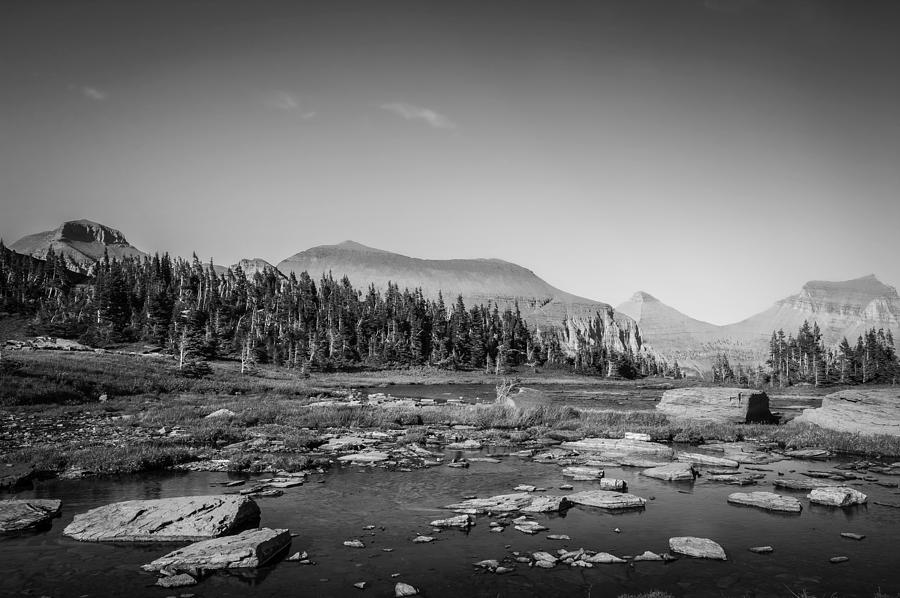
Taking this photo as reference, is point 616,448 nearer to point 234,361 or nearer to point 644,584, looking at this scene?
point 644,584

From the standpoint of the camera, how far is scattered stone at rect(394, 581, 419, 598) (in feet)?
35.3

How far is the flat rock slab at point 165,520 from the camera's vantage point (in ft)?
44.1

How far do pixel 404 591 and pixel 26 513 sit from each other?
11.8m

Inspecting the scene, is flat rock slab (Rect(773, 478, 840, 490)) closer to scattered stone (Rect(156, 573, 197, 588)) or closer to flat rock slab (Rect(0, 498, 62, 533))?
scattered stone (Rect(156, 573, 197, 588))

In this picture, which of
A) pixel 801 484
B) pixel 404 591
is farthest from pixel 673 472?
pixel 404 591

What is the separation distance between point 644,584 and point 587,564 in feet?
4.57

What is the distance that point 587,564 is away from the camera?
12234 mm

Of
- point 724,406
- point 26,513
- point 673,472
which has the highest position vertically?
point 724,406

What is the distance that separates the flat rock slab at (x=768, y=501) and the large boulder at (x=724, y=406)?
2324cm

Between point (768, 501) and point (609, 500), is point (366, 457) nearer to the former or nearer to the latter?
point (609, 500)

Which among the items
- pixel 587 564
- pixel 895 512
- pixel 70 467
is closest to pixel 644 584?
pixel 587 564

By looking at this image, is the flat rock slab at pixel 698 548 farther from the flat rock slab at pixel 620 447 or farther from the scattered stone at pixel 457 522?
the flat rock slab at pixel 620 447

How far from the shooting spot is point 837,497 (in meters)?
17.5

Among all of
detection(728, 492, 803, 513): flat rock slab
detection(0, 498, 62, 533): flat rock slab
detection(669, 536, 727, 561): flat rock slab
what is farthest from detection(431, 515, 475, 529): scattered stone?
detection(0, 498, 62, 533): flat rock slab
